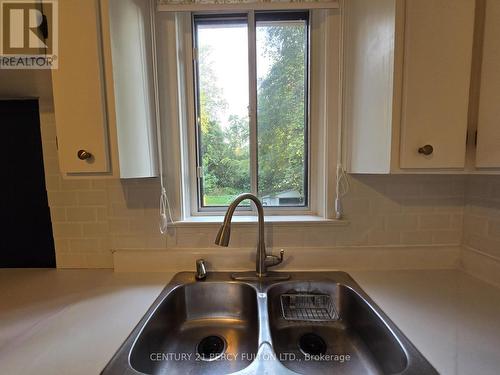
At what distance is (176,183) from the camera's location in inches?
46.6

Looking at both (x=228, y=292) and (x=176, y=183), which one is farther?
(x=176, y=183)

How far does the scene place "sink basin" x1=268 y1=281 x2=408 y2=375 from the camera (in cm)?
80

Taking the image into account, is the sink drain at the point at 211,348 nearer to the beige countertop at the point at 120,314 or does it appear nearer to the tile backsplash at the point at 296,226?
the beige countertop at the point at 120,314

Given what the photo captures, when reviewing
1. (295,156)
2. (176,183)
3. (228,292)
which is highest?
(295,156)

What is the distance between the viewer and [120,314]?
2.78 ft

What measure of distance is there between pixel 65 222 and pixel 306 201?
3.69 feet

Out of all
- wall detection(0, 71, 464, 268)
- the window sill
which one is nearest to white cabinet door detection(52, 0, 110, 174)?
wall detection(0, 71, 464, 268)

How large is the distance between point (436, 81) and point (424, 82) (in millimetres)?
35

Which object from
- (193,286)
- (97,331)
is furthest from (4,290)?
(193,286)

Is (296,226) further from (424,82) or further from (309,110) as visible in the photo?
(424,82)

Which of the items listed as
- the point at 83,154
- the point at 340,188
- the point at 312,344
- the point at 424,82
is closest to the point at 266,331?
the point at 312,344

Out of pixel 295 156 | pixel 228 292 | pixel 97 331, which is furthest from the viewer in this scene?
pixel 295 156

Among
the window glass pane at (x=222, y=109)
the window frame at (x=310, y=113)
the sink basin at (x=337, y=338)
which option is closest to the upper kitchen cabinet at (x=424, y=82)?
the window frame at (x=310, y=113)

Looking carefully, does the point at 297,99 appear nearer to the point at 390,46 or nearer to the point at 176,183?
the point at 390,46
